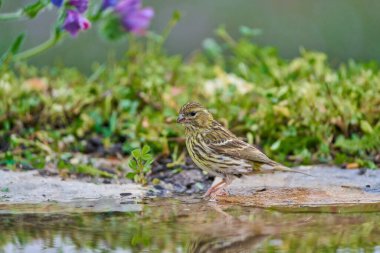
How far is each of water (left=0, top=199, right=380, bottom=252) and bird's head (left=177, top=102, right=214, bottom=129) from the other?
3.74 ft

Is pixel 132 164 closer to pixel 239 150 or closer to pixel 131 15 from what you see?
pixel 239 150

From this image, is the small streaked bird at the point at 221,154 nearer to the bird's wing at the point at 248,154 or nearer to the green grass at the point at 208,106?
the bird's wing at the point at 248,154

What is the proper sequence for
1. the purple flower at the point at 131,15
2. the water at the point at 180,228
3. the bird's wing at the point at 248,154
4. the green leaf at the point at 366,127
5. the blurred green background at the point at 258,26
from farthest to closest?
the blurred green background at the point at 258,26, the purple flower at the point at 131,15, the green leaf at the point at 366,127, the bird's wing at the point at 248,154, the water at the point at 180,228

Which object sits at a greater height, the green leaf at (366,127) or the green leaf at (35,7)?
the green leaf at (35,7)

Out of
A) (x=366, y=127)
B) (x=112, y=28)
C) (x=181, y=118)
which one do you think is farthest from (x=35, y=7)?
(x=366, y=127)

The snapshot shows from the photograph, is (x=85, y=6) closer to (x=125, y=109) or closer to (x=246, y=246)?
(x=125, y=109)

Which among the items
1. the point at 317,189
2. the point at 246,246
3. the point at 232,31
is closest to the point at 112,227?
the point at 246,246

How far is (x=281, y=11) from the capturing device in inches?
584

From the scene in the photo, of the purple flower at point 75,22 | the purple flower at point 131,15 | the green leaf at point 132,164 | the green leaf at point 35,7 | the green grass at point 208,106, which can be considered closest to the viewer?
the green leaf at point 132,164

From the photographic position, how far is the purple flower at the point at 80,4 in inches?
230

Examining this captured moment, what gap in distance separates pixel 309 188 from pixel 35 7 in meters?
2.02

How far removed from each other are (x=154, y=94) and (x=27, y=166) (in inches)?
56.8

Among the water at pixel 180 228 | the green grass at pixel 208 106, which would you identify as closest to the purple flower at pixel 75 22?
the green grass at pixel 208 106

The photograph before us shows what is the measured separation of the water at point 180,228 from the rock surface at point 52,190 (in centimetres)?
18
